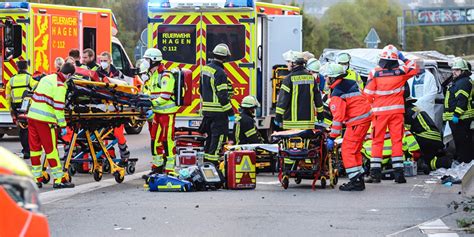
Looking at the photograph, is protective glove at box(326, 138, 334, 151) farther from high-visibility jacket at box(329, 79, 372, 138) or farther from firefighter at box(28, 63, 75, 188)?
firefighter at box(28, 63, 75, 188)

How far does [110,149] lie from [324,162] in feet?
11.4

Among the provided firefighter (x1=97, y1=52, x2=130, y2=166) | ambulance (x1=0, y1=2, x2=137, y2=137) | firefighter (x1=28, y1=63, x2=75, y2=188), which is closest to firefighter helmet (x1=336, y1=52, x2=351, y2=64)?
firefighter (x1=97, y1=52, x2=130, y2=166)

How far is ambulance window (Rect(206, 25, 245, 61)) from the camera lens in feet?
67.6

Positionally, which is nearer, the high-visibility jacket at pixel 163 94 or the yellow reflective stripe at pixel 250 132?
the high-visibility jacket at pixel 163 94

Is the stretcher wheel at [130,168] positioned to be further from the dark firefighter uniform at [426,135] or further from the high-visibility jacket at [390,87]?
the dark firefighter uniform at [426,135]

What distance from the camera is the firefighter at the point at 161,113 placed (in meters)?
15.6

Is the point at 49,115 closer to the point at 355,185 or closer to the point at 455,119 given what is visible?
the point at 355,185

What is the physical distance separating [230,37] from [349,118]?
611 cm

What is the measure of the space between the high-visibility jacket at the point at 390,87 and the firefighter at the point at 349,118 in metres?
0.75

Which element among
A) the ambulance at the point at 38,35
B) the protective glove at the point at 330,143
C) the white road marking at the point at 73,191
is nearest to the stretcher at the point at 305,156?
the protective glove at the point at 330,143

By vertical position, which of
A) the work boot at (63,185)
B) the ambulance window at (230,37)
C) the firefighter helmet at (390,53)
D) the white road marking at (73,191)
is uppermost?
the ambulance window at (230,37)

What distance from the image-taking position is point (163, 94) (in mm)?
15555

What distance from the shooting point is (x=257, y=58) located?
20875mm

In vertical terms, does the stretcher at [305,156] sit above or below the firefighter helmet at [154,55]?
below
